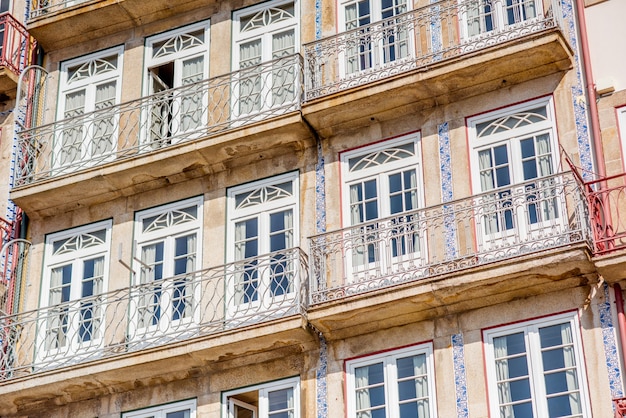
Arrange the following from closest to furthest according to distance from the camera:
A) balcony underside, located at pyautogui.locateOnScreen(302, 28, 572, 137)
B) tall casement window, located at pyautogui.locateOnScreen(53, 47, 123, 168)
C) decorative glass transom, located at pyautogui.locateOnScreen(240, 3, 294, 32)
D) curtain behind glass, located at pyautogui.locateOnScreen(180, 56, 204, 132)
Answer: balcony underside, located at pyautogui.locateOnScreen(302, 28, 572, 137) < curtain behind glass, located at pyautogui.locateOnScreen(180, 56, 204, 132) < decorative glass transom, located at pyautogui.locateOnScreen(240, 3, 294, 32) < tall casement window, located at pyautogui.locateOnScreen(53, 47, 123, 168)

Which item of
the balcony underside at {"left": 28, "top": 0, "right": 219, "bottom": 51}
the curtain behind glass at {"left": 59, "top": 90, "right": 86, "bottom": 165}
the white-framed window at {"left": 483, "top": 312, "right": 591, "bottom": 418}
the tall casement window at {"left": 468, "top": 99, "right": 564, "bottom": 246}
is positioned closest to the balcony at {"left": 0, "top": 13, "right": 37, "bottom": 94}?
the balcony underside at {"left": 28, "top": 0, "right": 219, "bottom": 51}

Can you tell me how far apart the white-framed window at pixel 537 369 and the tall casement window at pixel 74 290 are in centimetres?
571

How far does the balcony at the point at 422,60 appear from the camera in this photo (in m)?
18.6

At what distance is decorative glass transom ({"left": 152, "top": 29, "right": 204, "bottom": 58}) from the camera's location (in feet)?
72.0

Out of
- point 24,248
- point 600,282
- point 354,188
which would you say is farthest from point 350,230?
point 24,248

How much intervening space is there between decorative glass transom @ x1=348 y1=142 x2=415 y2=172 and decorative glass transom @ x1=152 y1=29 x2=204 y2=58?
368 centimetres

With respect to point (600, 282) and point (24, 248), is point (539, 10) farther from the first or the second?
point (24, 248)

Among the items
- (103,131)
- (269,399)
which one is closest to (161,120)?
(103,131)

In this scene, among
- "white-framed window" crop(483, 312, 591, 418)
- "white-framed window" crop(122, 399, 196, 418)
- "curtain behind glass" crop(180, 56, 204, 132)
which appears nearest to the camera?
"white-framed window" crop(483, 312, 591, 418)

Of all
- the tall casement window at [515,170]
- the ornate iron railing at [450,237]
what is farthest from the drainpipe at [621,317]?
the tall casement window at [515,170]

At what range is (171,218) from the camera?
2064 cm

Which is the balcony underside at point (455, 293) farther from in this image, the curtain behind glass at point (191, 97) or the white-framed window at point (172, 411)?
the curtain behind glass at point (191, 97)

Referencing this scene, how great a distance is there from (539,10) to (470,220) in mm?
3082

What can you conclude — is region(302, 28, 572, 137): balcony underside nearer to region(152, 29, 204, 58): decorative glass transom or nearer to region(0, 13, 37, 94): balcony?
region(152, 29, 204, 58): decorative glass transom
